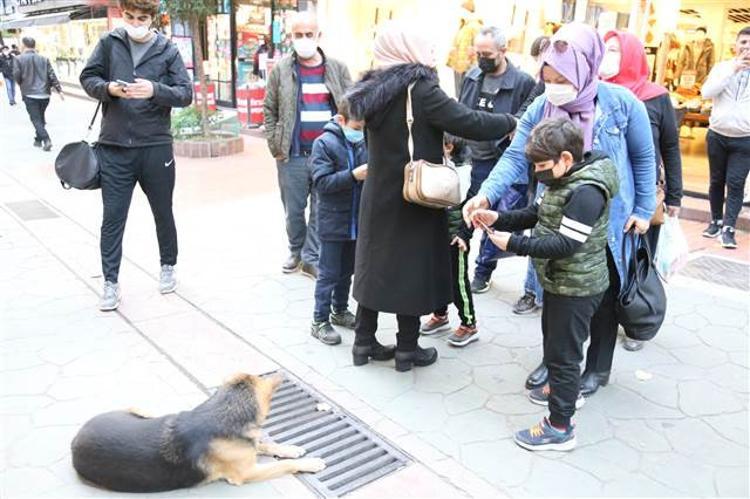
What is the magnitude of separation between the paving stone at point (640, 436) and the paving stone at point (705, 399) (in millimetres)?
321

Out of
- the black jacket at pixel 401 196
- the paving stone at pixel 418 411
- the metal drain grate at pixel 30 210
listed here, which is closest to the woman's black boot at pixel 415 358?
the paving stone at pixel 418 411

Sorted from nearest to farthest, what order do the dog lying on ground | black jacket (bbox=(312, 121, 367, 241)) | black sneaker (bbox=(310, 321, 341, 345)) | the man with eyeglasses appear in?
the dog lying on ground, black jacket (bbox=(312, 121, 367, 241)), black sneaker (bbox=(310, 321, 341, 345)), the man with eyeglasses

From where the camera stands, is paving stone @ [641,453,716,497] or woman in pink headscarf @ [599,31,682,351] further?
woman in pink headscarf @ [599,31,682,351]

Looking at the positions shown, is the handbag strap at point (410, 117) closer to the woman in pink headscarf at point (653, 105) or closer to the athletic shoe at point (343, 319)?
the woman in pink headscarf at point (653, 105)

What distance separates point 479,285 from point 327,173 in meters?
1.72

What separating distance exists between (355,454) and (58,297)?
2771 millimetres

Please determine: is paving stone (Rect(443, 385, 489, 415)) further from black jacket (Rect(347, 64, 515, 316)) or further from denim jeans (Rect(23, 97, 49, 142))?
denim jeans (Rect(23, 97, 49, 142))

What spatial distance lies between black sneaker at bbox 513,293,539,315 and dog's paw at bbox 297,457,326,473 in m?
2.14

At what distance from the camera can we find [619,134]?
3.04 meters

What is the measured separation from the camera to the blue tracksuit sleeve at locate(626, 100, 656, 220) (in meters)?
3.04

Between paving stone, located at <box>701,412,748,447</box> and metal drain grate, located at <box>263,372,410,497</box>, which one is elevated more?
metal drain grate, located at <box>263,372,410,497</box>

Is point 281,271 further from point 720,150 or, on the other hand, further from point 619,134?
point 720,150

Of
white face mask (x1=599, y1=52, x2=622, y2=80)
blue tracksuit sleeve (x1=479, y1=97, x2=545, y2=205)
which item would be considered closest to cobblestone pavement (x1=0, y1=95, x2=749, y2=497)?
blue tracksuit sleeve (x1=479, y1=97, x2=545, y2=205)

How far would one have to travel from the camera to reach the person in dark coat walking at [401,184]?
3059 millimetres
